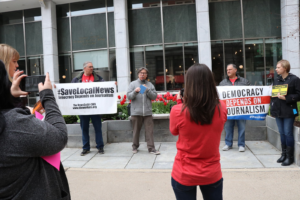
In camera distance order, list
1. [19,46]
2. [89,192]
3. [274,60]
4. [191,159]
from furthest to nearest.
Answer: [19,46] < [274,60] < [89,192] < [191,159]

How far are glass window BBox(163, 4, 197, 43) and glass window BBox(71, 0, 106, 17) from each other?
14.4 ft

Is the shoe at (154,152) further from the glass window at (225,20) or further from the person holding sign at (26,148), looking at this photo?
the glass window at (225,20)

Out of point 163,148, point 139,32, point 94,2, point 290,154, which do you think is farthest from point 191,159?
point 94,2

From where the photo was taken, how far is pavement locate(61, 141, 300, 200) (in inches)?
161

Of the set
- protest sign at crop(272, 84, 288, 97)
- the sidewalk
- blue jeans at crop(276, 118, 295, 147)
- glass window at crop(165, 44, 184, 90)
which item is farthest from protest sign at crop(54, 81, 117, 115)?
glass window at crop(165, 44, 184, 90)

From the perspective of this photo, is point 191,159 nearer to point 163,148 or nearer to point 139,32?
point 163,148

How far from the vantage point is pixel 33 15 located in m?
17.6

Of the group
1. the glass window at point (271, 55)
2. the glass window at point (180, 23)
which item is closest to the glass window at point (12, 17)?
the glass window at point (180, 23)

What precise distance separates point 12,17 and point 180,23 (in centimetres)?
1236

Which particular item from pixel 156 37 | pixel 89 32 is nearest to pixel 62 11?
pixel 89 32

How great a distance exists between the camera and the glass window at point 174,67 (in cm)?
1571

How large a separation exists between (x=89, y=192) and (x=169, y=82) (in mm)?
12093

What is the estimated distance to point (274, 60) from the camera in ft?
49.4

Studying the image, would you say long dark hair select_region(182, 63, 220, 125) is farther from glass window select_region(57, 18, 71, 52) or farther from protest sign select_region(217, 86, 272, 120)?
glass window select_region(57, 18, 71, 52)
